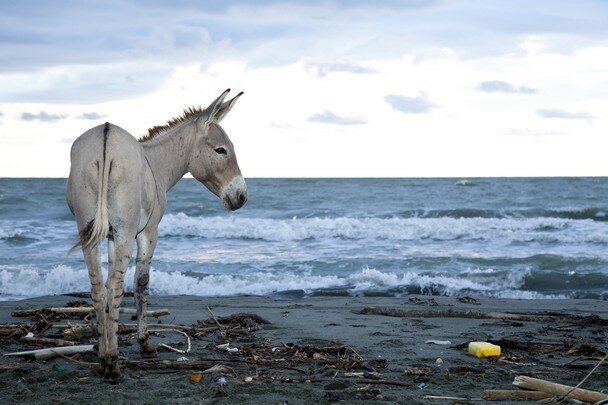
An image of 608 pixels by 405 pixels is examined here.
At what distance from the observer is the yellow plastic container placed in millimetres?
6410

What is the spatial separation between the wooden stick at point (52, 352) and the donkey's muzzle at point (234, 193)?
168 cm

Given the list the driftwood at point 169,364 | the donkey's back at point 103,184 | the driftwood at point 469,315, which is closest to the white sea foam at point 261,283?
the driftwood at point 469,315

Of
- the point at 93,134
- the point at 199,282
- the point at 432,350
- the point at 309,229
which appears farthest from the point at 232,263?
the point at 93,134

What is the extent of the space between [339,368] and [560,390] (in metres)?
1.71

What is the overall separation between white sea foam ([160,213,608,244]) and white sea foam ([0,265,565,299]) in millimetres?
8539

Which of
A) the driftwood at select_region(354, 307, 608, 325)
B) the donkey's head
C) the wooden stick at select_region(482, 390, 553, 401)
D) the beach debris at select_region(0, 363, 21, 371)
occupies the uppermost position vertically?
the donkey's head

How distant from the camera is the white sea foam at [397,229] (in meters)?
23.3

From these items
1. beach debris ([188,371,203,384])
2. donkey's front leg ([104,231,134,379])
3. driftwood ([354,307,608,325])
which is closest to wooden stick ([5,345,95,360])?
donkey's front leg ([104,231,134,379])

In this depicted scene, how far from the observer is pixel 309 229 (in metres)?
25.2

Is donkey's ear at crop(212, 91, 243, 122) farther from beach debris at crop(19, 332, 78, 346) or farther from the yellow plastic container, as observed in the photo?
the yellow plastic container

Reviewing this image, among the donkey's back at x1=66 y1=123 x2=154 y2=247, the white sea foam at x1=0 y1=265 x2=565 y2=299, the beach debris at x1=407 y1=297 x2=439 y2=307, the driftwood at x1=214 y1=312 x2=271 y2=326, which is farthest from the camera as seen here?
the white sea foam at x1=0 y1=265 x2=565 y2=299

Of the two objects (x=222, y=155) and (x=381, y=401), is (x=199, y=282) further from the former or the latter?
(x=381, y=401)

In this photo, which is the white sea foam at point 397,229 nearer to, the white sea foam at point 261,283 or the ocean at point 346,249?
the ocean at point 346,249

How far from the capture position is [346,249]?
20.1 m
